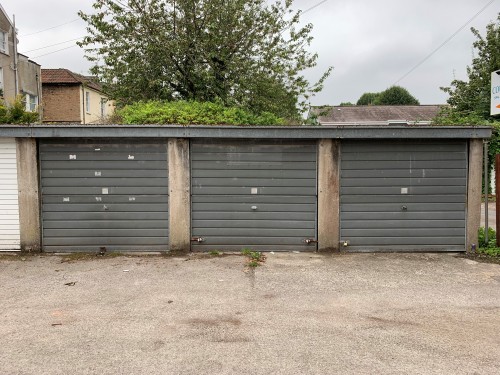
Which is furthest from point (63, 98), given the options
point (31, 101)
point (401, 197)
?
point (401, 197)

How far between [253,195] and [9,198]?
5.27 meters

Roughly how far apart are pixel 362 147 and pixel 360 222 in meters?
1.63

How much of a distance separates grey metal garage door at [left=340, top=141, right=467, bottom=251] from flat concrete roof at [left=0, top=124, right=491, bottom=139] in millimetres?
367

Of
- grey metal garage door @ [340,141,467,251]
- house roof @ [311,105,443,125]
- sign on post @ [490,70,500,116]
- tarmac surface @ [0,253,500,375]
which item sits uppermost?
house roof @ [311,105,443,125]

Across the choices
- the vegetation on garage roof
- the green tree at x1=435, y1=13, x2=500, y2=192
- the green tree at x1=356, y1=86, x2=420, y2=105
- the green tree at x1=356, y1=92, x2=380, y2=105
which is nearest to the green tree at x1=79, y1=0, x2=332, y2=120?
the vegetation on garage roof

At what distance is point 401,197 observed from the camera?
8.99 meters

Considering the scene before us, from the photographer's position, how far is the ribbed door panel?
349 inches

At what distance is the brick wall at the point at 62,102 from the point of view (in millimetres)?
31797

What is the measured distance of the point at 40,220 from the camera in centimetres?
896

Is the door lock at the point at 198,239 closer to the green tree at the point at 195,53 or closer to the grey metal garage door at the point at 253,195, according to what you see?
the grey metal garage door at the point at 253,195

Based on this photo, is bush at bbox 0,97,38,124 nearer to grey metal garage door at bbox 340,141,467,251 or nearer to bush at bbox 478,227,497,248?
grey metal garage door at bbox 340,141,467,251

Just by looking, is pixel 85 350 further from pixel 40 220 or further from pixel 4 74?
pixel 4 74

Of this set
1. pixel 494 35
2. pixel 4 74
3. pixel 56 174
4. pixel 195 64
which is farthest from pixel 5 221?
pixel 494 35

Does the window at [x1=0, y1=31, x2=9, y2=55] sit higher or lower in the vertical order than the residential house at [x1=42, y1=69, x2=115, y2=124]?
higher
